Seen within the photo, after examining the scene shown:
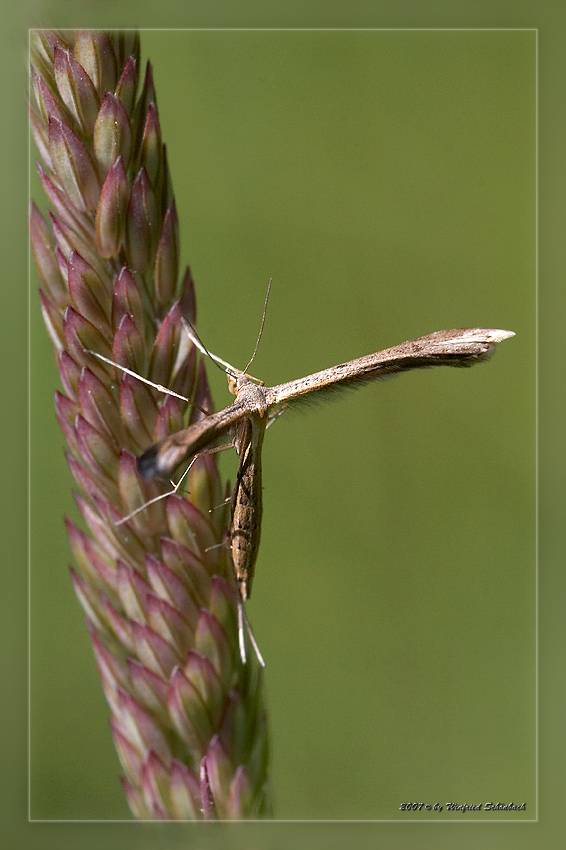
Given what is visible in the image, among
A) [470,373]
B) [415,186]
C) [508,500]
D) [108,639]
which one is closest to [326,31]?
[415,186]

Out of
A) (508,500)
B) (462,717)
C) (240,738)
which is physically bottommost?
(462,717)

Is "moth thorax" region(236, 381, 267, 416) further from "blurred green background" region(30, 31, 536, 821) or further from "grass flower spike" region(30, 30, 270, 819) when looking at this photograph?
"blurred green background" region(30, 31, 536, 821)

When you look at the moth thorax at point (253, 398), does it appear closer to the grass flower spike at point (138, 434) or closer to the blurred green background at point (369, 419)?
the grass flower spike at point (138, 434)

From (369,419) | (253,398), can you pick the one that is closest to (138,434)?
(253,398)

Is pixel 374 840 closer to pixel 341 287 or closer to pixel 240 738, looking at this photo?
pixel 240 738

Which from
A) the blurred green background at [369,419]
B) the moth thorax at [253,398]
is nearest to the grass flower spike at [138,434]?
the moth thorax at [253,398]

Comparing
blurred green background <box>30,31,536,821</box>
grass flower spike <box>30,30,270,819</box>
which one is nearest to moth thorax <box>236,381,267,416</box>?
grass flower spike <box>30,30,270,819</box>
